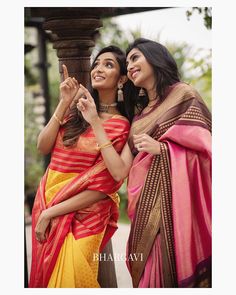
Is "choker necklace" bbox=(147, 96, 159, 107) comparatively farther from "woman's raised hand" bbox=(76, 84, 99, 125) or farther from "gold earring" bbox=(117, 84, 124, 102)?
"woman's raised hand" bbox=(76, 84, 99, 125)

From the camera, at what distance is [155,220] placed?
2.17 metres

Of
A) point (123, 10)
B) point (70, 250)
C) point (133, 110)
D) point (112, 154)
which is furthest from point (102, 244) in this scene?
point (123, 10)

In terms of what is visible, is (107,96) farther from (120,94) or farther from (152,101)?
(152,101)

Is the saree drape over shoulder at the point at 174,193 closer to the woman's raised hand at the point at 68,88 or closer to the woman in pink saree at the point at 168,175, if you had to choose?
the woman in pink saree at the point at 168,175

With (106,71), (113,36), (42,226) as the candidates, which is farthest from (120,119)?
(42,226)

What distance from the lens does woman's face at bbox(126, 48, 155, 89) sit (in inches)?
85.2

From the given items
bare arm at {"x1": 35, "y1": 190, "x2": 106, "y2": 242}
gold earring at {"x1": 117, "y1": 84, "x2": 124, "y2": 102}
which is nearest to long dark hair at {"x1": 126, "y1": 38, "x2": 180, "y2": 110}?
gold earring at {"x1": 117, "y1": 84, "x2": 124, "y2": 102}

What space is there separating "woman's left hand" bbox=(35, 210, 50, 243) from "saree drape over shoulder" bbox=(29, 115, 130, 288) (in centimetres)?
2

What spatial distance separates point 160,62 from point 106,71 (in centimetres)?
20

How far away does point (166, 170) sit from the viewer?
2.14 m

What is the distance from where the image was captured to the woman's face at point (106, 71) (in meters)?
2.19

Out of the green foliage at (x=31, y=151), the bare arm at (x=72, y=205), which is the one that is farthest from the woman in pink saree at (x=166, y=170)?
the green foliage at (x=31, y=151)

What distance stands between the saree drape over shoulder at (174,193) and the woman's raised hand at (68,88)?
255 mm

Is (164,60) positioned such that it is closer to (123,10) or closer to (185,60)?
(185,60)
